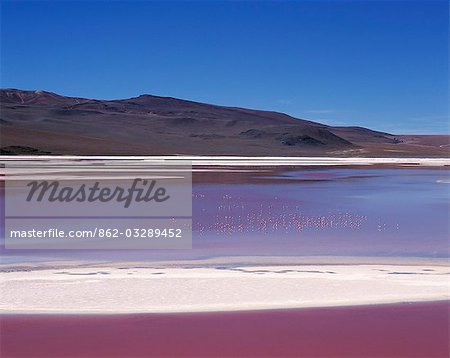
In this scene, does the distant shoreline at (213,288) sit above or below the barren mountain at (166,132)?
below

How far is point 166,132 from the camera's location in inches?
4852

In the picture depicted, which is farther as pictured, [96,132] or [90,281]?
[96,132]

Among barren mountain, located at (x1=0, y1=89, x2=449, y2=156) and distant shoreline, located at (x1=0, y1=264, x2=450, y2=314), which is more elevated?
barren mountain, located at (x1=0, y1=89, x2=449, y2=156)

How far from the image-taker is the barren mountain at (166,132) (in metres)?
82.9

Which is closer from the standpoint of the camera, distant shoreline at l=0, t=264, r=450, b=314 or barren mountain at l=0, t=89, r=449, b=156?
distant shoreline at l=0, t=264, r=450, b=314

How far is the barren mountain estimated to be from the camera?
3265 inches

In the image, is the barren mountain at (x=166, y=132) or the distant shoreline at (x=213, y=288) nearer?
the distant shoreline at (x=213, y=288)

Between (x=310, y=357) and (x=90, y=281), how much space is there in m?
3.32

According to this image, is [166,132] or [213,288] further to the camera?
[166,132]

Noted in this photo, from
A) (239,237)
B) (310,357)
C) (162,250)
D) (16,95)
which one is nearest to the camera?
(310,357)

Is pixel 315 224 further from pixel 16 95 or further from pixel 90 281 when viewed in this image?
pixel 16 95

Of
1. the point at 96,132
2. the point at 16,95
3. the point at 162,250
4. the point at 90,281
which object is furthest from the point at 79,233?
the point at 16,95

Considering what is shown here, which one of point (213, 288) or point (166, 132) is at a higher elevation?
point (166, 132)

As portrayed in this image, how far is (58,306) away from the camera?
662 centimetres
